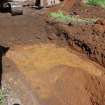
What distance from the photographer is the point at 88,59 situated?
325 inches

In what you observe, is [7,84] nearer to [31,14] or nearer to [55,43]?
[55,43]

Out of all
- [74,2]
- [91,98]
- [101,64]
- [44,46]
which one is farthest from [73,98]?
[74,2]

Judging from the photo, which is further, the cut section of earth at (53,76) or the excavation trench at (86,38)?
the excavation trench at (86,38)

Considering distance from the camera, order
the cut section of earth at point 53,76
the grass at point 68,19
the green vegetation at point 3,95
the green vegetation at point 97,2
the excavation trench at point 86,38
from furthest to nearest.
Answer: the green vegetation at point 97,2, the grass at point 68,19, the excavation trench at point 86,38, the cut section of earth at point 53,76, the green vegetation at point 3,95

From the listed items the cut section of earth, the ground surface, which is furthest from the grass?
the cut section of earth

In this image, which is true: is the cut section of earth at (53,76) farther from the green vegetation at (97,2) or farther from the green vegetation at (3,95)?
the green vegetation at (97,2)

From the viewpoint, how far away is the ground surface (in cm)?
705

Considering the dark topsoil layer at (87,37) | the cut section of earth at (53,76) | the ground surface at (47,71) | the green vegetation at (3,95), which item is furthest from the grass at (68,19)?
the green vegetation at (3,95)

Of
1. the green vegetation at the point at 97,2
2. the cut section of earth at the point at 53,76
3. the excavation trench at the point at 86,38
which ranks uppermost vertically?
the green vegetation at the point at 97,2

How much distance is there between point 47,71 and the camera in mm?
7684

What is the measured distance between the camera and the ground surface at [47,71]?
705cm

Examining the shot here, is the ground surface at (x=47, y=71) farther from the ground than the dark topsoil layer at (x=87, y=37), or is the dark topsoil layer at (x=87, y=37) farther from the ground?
the dark topsoil layer at (x=87, y=37)

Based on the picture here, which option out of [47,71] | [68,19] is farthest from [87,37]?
[47,71]

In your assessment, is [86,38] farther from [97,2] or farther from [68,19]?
[97,2]
